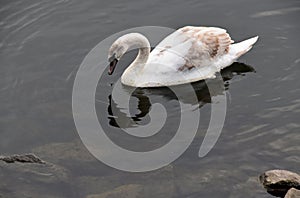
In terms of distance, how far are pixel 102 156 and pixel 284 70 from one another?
3961 millimetres

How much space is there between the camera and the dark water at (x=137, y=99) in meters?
9.79

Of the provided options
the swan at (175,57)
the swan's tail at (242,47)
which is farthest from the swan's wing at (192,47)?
the swan's tail at (242,47)

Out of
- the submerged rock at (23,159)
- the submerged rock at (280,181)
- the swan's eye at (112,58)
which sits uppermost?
the swan's eye at (112,58)

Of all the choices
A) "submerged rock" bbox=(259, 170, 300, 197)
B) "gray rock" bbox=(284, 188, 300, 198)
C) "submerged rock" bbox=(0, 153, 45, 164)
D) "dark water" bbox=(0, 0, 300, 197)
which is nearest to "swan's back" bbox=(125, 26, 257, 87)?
"dark water" bbox=(0, 0, 300, 197)

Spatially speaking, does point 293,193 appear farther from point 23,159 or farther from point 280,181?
point 23,159

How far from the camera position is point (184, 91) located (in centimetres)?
1206

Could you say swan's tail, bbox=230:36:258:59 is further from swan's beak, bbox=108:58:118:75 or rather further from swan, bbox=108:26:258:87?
swan's beak, bbox=108:58:118:75

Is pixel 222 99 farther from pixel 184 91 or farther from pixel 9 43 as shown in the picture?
pixel 9 43

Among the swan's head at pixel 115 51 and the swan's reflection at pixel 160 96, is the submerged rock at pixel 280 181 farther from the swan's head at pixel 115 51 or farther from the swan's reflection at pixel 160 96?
the swan's head at pixel 115 51

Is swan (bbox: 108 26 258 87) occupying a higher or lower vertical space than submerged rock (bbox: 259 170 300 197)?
higher

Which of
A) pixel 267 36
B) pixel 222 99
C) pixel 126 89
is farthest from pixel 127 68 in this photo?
pixel 267 36

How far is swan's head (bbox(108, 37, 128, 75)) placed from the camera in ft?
38.3

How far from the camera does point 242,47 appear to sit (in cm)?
1248

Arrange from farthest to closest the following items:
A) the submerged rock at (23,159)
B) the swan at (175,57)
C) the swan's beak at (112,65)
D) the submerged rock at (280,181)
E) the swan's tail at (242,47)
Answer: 1. the swan's tail at (242,47)
2. the swan at (175,57)
3. the swan's beak at (112,65)
4. the submerged rock at (23,159)
5. the submerged rock at (280,181)
